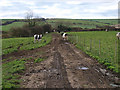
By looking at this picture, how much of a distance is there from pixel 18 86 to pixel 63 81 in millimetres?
2024

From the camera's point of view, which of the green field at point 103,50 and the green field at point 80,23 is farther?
the green field at point 80,23

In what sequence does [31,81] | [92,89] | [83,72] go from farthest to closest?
[83,72] < [31,81] < [92,89]

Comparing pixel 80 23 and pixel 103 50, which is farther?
pixel 80 23

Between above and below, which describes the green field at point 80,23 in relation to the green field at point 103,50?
above

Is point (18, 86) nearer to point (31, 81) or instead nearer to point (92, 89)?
point (31, 81)

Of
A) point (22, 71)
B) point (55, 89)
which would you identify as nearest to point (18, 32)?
→ point (22, 71)

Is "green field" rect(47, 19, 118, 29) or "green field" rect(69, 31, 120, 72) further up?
"green field" rect(47, 19, 118, 29)

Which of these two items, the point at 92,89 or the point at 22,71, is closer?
the point at 92,89

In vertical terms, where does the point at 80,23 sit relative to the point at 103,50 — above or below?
above

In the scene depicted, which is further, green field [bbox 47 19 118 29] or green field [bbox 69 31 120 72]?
green field [bbox 47 19 118 29]

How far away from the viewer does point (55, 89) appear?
6.25m

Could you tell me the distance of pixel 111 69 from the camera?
30.5 ft

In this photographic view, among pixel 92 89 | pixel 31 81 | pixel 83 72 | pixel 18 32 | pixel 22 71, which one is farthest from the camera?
pixel 18 32

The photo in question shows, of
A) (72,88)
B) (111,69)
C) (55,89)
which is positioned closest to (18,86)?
(55,89)
